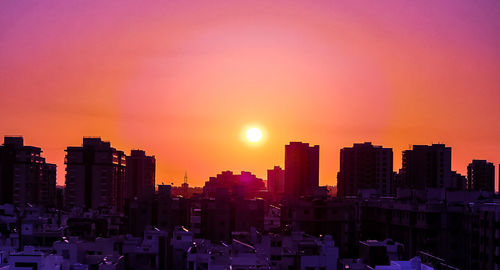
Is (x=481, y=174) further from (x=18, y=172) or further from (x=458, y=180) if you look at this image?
(x=18, y=172)

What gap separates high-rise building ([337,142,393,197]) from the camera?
130 m

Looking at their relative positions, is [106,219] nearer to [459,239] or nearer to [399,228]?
[399,228]

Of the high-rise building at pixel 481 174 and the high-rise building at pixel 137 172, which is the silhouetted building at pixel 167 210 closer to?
the high-rise building at pixel 137 172

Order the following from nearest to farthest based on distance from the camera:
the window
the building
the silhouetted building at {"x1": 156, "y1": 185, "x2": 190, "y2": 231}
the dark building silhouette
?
the building
the window
the silhouetted building at {"x1": 156, "y1": 185, "x2": 190, "y2": 231}
the dark building silhouette

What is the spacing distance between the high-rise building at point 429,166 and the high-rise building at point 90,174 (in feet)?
181

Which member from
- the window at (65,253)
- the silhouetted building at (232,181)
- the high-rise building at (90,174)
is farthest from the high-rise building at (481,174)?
the window at (65,253)

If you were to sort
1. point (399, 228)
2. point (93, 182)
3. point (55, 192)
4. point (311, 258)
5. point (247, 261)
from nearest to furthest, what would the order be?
point (247, 261) → point (311, 258) → point (399, 228) → point (93, 182) → point (55, 192)

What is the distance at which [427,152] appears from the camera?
A: 131375 mm

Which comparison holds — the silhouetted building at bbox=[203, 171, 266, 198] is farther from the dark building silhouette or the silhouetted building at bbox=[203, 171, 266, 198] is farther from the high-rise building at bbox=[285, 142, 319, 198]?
the dark building silhouette

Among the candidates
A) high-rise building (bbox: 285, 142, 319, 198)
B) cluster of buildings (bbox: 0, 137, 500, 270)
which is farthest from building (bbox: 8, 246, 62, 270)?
high-rise building (bbox: 285, 142, 319, 198)

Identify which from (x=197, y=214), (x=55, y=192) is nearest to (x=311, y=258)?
(x=197, y=214)

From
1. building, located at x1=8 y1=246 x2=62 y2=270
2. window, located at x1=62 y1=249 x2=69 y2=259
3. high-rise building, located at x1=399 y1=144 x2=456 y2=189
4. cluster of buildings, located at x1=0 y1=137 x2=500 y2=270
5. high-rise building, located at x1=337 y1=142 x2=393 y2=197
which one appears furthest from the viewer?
high-rise building, located at x1=337 y1=142 x2=393 y2=197

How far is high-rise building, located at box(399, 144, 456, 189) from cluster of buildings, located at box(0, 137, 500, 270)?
0.21 metres

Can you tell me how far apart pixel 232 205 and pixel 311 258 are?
31.8 metres
